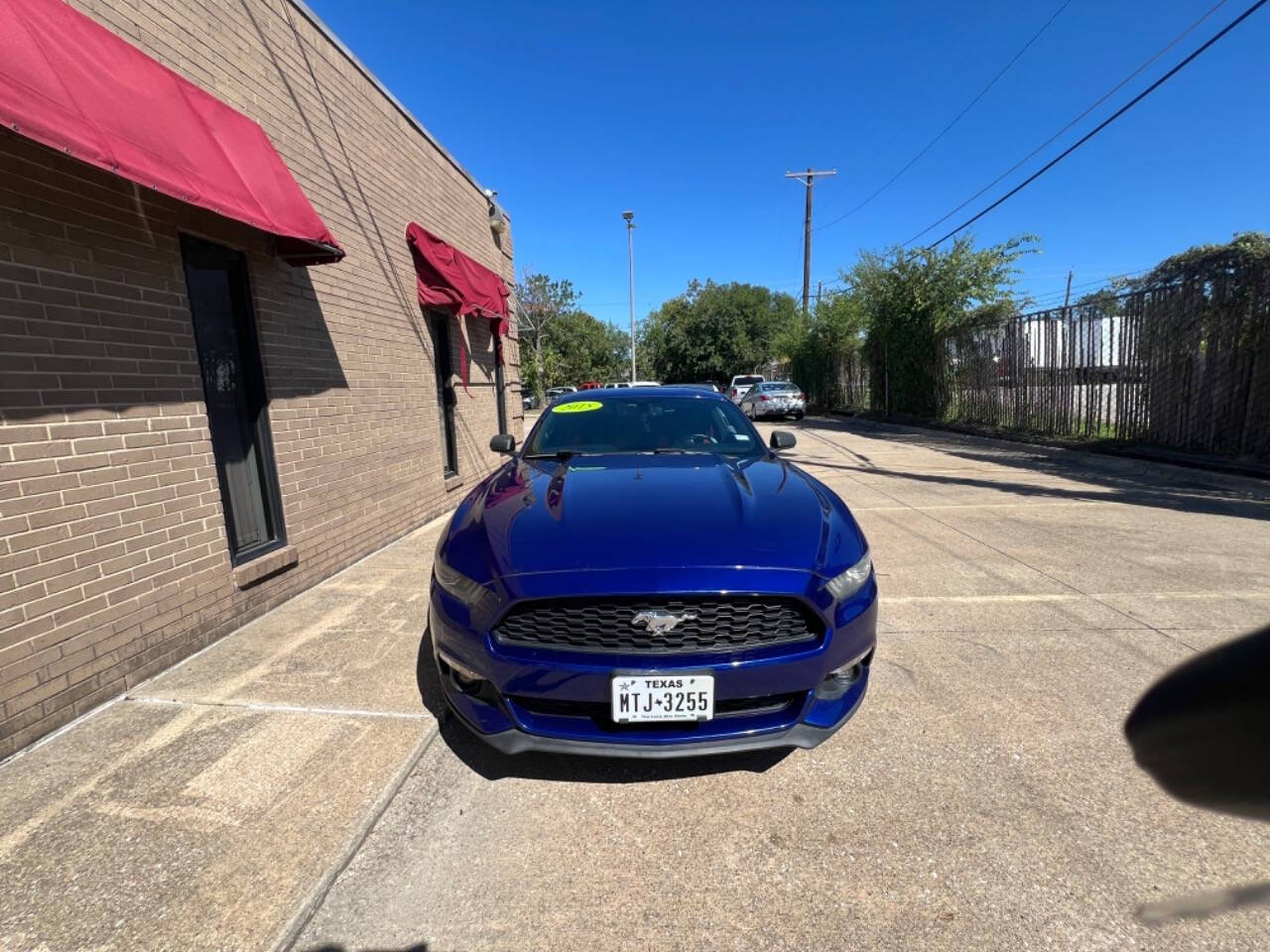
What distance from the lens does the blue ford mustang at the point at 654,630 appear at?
2002 mm

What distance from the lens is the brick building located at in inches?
101

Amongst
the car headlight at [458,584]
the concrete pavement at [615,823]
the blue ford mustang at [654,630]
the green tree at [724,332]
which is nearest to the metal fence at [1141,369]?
the concrete pavement at [615,823]

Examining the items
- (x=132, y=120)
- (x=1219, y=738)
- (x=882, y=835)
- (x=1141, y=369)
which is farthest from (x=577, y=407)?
(x=1141, y=369)

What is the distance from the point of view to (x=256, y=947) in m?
1.62

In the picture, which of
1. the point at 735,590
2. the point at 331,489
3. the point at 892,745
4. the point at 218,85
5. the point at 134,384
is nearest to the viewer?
the point at 735,590

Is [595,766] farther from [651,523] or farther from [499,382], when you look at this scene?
[499,382]

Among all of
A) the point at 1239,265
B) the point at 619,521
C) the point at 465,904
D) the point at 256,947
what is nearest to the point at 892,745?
the point at 619,521

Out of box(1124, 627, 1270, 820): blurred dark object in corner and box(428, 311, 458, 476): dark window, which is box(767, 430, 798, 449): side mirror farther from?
box(428, 311, 458, 476): dark window

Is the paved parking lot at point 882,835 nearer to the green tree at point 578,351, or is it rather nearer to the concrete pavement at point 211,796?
the concrete pavement at point 211,796

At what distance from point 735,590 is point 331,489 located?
3.82 m

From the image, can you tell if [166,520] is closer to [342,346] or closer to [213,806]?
[213,806]

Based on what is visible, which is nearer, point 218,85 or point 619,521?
point 619,521

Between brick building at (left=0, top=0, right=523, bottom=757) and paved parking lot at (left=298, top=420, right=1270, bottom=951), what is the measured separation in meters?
1.80

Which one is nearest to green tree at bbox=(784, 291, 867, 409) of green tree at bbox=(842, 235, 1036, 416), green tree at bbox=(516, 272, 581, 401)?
green tree at bbox=(842, 235, 1036, 416)
